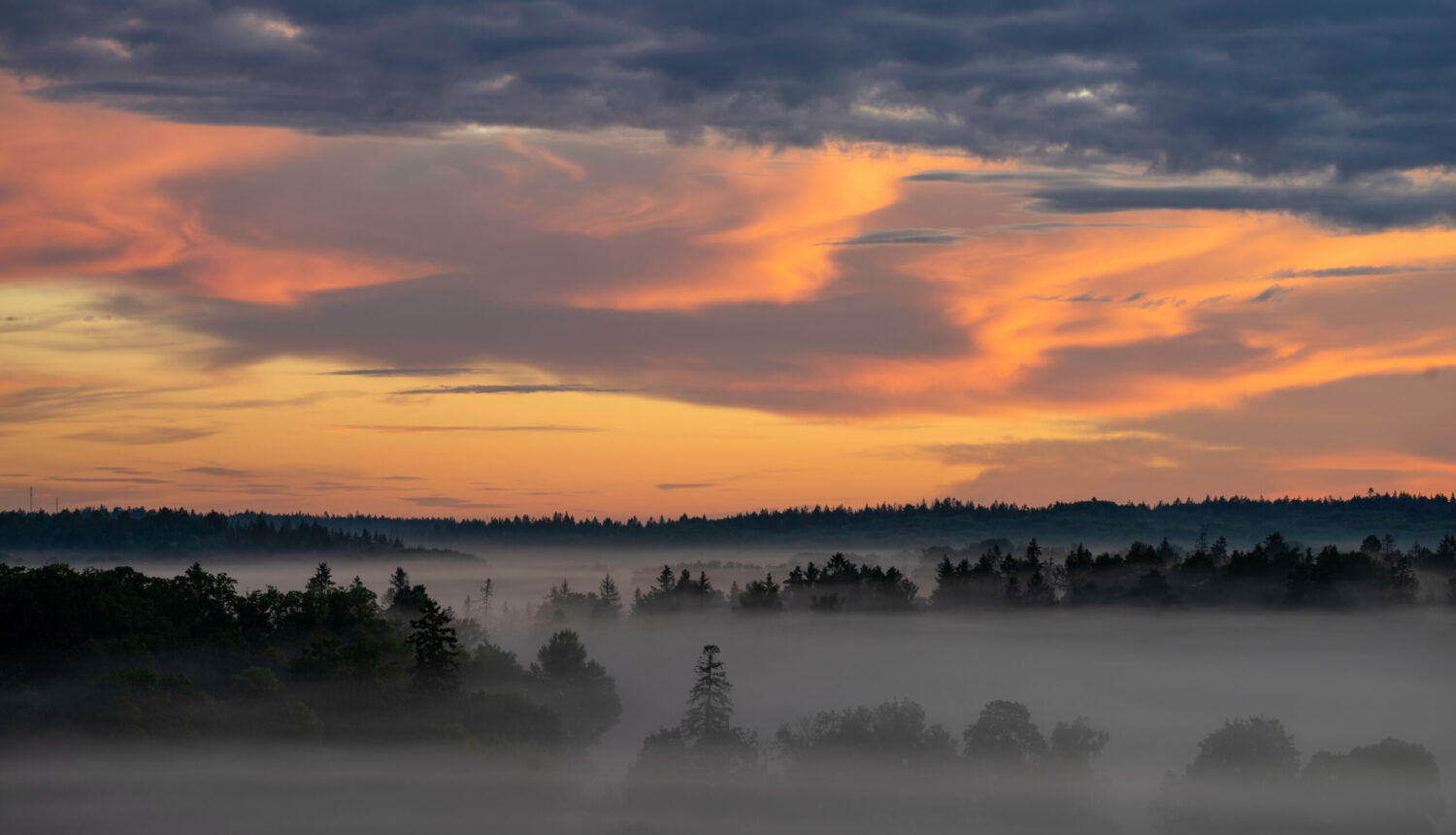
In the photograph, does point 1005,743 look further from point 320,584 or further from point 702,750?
point 320,584

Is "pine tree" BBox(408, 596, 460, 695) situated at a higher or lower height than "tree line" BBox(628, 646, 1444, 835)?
higher

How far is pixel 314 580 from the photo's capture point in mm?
141125

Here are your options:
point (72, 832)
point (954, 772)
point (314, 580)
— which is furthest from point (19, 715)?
point (954, 772)

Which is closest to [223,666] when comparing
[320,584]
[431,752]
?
[431,752]

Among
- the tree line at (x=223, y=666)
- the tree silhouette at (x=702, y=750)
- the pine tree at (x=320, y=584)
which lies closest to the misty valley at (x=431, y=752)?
the tree line at (x=223, y=666)

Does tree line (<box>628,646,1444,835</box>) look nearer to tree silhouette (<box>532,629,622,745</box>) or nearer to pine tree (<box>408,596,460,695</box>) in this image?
tree silhouette (<box>532,629,622,745</box>)

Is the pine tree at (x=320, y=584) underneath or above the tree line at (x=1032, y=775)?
above

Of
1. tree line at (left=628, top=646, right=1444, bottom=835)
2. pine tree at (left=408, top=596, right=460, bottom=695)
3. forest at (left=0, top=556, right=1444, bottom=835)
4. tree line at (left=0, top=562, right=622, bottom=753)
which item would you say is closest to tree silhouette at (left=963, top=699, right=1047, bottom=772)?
tree line at (left=628, top=646, right=1444, bottom=835)

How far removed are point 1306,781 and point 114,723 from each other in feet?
342

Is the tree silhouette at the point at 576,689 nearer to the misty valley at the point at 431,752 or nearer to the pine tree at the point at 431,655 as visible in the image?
the misty valley at the point at 431,752

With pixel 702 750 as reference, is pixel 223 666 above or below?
above

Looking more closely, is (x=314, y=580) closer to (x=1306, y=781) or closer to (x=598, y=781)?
(x=598, y=781)

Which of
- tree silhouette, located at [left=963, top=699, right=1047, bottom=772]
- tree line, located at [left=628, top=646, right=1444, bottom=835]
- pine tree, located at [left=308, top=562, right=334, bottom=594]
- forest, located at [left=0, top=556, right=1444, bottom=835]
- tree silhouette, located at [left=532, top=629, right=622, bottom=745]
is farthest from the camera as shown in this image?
tree silhouette, located at [left=532, top=629, right=622, bottom=745]

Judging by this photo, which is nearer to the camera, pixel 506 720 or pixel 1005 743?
pixel 506 720
